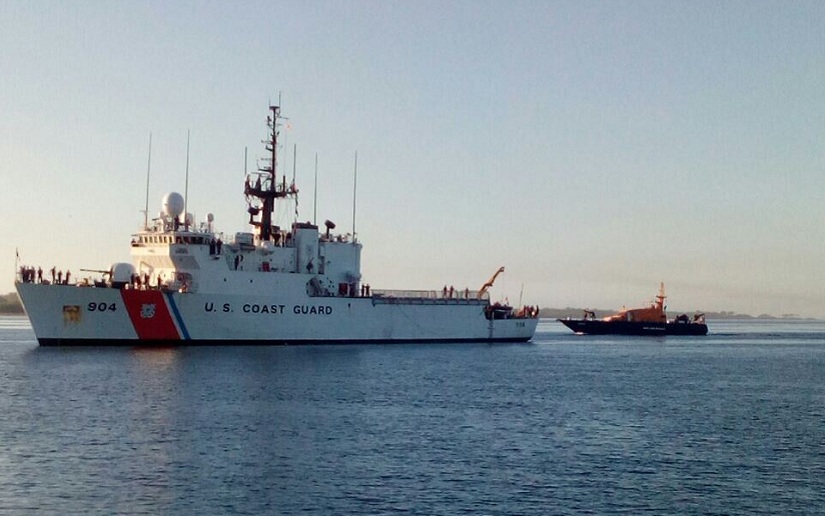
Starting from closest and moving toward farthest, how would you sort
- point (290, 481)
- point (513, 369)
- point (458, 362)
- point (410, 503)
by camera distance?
point (410, 503), point (290, 481), point (513, 369), point (458, 362)

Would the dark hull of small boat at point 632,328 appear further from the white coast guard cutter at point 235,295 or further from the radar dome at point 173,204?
the radar dome at point 173,204

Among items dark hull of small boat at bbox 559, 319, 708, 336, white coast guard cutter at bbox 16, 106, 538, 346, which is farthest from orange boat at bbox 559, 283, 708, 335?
white coast guard cutter at bbox 16, 106, 538, 346

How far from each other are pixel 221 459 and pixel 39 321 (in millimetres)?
33791

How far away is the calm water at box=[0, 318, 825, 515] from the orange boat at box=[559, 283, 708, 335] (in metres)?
58.1

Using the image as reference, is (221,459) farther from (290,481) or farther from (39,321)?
(39,321)

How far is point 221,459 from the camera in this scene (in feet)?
81.3

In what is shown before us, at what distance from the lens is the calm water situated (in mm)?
21141

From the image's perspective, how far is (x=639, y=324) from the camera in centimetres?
10844

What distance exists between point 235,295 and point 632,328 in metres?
63.2

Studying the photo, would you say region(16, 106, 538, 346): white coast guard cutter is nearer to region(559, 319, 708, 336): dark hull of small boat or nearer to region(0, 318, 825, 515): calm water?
region(0, 318, 825, 515): calm water

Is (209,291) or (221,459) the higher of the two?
(209,291)

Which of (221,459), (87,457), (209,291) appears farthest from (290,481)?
(209,291)

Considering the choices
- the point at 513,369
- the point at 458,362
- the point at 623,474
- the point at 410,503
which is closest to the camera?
the point at 410,503

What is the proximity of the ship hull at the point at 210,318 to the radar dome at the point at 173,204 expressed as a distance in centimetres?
662
